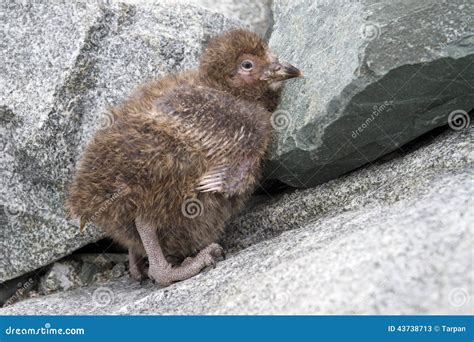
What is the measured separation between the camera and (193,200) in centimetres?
498

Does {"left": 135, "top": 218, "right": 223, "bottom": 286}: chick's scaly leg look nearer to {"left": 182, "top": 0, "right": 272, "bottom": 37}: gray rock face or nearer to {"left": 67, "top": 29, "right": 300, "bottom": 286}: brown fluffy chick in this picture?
{"left": 67, "top": 29, "right": 300, "bottom": 286}: brown fluffy chick

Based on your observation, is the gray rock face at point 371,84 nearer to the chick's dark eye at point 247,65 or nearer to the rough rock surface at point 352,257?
the rough rock surface at point 352,257

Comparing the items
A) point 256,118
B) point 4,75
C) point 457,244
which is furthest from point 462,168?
point 4,75

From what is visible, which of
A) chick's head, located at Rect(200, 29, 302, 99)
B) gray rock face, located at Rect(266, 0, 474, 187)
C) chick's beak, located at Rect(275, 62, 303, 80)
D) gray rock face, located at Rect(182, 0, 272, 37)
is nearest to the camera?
gray rock face, located at Rect(266, 0, 474, 187)

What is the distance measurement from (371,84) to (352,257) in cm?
121

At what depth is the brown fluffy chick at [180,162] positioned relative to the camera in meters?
4.79

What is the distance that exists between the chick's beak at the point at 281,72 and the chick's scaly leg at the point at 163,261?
142cm

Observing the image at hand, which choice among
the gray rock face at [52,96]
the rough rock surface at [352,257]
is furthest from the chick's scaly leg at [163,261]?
the gray rock face at [52,96]

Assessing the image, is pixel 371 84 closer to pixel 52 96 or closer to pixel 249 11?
pixel 52 96

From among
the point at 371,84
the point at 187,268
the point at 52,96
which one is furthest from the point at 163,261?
the point at 371,84

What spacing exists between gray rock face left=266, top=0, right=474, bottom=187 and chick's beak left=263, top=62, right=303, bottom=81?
79 mm

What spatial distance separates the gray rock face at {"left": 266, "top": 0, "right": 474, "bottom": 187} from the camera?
436 cm

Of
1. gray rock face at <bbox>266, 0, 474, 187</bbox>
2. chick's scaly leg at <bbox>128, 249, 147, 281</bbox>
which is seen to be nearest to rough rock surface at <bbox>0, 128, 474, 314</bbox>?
chick's scaly leg at <bbox>128, 249, 147, 281</bbox>

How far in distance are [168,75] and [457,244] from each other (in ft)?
8.94
